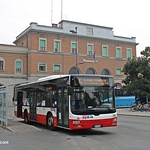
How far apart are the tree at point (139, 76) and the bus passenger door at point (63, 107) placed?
19471 mm

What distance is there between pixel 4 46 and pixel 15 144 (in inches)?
1712

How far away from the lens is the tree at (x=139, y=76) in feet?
104

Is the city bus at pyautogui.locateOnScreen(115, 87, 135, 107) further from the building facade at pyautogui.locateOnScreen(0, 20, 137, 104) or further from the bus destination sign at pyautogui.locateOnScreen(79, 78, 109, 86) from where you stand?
the bus destination sign at pyautogui.locateOnScreen(79, 78, 109, 86)

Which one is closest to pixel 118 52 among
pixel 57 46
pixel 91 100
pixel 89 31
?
pixel 89 31

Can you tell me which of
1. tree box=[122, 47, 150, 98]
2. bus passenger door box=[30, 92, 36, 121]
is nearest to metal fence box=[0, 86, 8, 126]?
bus passenger door box=[30, 92, 36, 121]

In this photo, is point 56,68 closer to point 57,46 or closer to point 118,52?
point 57,46

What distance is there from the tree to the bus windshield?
1921cm

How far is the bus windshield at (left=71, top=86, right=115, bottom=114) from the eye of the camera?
12422 millimetres

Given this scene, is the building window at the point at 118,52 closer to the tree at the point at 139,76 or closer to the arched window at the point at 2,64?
the arched window at the point at 2,64

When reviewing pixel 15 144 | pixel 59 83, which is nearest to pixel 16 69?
pixel 59 83

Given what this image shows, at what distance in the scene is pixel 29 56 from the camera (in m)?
52.5

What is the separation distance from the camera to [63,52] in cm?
5519

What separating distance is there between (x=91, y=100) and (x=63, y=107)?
1437 mm

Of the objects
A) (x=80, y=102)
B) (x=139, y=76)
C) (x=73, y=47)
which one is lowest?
(x=80, y=102)
